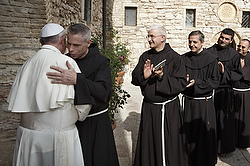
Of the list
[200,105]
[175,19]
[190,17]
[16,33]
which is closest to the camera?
[200,105]

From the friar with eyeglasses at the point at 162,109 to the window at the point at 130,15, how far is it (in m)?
9.02

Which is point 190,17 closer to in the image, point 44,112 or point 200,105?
point 200,105

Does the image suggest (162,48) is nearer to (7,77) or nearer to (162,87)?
(162,87)

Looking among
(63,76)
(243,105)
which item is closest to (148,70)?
(63,76)

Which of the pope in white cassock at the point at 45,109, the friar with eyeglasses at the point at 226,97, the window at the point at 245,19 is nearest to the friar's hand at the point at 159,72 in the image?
the pope in white cassock at the point at 45,109

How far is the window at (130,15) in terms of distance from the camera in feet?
36.9

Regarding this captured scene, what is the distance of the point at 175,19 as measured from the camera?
36.4ft

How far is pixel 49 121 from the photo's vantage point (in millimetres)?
1665

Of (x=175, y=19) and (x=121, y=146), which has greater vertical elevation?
(x=175, y=19)

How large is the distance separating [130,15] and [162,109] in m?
9.49

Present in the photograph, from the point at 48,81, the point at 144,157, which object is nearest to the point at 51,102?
the point at 48,81

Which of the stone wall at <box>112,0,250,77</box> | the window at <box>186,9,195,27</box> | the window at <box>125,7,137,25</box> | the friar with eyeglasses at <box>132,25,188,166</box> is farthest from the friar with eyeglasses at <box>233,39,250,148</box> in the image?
the window at <box>125,7,137,25</box>

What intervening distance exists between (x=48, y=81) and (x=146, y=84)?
1418mm

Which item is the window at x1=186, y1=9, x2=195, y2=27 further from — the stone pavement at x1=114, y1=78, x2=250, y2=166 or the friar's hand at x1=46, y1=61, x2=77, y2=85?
the friar's hand at x1=46, y1=61, x2=77, y2=85
